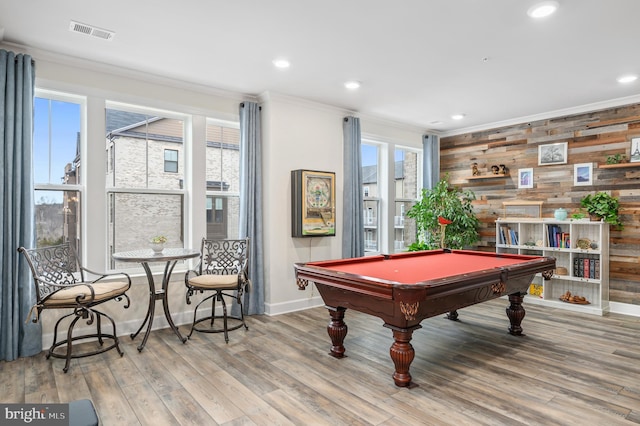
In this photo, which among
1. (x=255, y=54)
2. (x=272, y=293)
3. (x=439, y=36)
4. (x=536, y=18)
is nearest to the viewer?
(x=536, y=18)

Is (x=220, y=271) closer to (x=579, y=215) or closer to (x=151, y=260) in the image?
(x=151, y=260)

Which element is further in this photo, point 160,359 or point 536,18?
point 160,359

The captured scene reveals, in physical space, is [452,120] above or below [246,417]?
above

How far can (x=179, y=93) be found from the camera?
442 cm

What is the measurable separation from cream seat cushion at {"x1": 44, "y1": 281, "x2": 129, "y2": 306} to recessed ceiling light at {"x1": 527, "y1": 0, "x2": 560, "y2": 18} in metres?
4.02

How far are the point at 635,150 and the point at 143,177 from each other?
239 inches

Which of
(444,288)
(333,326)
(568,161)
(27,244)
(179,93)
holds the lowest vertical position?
(333,326)

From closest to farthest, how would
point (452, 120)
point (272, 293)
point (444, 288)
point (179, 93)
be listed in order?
point (444, 288) < point (179, 93) < point (272, 293) < point (452, 120)

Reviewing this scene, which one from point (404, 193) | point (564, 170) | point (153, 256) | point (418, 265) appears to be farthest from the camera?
point (404, 193)

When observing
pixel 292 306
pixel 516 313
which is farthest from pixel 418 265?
pixel 292 306

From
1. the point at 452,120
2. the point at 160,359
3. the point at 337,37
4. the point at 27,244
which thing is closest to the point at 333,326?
the point at 160,359

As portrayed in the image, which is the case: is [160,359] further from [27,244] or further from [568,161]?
[568,161]

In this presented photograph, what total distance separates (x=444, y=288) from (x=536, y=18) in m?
2.17

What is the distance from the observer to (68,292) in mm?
3188
